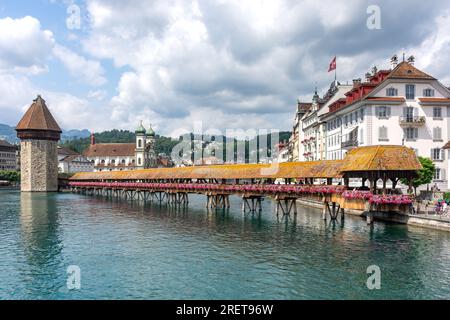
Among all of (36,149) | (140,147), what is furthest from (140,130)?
(36,149)

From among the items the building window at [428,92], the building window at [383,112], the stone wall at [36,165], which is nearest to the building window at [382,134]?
the building window at [383,112]

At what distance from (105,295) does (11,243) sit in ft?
42.6

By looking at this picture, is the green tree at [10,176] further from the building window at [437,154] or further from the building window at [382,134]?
the building window at [437,154]

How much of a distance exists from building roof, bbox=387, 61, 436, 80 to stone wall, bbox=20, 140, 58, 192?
73963 millimetres

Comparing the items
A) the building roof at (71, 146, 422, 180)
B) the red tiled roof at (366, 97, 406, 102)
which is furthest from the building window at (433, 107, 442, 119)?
the building roof at (71, 146, 422, 180)

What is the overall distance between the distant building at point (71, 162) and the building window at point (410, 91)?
104839 millimetres

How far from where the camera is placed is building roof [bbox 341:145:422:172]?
2662cm

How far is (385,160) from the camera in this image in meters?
27.0

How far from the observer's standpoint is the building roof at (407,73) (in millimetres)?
41062

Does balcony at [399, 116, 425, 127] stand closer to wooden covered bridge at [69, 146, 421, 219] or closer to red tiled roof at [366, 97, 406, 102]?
red tiled roof at [366, 97, 406, 102]

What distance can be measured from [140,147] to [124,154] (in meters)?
9.53

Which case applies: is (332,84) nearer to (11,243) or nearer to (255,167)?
(255,167)

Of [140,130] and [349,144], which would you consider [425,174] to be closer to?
[349,144]
